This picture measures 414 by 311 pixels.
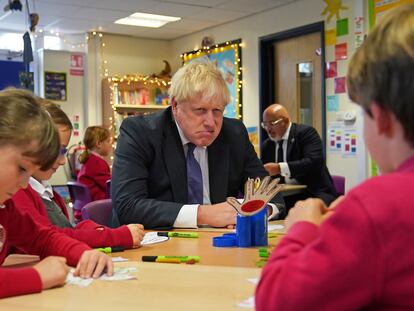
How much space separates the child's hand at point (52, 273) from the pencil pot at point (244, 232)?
0.57 meters

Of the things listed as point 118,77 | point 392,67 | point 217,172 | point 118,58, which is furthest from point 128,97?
point 392,67

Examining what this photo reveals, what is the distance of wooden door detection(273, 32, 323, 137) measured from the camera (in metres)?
5.86

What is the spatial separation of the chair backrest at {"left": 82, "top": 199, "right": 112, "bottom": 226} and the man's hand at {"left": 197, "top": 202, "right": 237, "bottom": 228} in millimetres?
607

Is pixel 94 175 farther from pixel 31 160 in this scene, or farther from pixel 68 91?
pixel 31 160

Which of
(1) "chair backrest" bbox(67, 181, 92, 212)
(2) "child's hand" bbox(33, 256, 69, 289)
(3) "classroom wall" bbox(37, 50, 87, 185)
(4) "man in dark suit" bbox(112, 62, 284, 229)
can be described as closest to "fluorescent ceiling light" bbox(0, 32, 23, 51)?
(3) "classroom wall" bbox(37, 50, 87, 185)

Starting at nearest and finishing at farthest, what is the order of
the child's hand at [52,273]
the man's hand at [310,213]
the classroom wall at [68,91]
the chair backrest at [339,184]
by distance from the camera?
the man's hand at [310,213]
the child's hand at [52,273]
the chair backrest at [339,184]
the classroom wall at [68,91]

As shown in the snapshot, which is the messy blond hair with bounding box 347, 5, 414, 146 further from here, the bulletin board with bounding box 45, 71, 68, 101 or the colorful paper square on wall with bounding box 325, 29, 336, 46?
the bulletin board with bounding box 45, 71, 68, 101

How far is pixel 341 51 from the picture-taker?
5.38 metres

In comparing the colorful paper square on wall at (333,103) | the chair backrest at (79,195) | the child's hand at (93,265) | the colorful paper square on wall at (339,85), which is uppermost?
the colorful paper square on wall at (339,85)

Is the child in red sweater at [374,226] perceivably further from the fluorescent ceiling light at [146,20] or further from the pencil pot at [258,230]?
the fluorescent ceiling light at [146,20]

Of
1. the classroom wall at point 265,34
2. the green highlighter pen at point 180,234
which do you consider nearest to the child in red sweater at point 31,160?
the green highlighter pen at point 180,234

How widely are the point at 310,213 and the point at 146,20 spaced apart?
6.50 metres

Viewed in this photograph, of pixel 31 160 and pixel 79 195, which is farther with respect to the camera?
pixel 79 195

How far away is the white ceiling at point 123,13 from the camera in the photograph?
602cm
